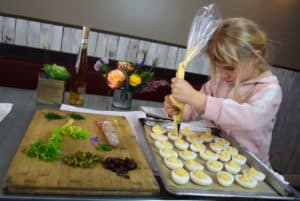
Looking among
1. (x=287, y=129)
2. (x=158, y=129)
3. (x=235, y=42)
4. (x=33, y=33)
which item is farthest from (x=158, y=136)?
(x=287, y=129)

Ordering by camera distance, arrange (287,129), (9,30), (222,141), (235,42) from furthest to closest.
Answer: (287,129) → (9,30) → (235,42) → (222,141)

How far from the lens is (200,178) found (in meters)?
0.87

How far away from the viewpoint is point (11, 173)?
73cm

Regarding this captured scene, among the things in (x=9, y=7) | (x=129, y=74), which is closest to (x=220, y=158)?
(x=129, y=74)

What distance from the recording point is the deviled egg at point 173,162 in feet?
3.07

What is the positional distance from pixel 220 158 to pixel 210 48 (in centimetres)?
50

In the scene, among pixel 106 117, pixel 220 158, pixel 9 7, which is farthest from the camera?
pixel 9 7

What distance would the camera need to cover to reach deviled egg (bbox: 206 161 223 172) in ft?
3.17

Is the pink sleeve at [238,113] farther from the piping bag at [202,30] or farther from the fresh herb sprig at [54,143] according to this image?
the fresh herb sprig at [54,143]

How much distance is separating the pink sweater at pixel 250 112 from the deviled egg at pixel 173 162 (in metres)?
0.32

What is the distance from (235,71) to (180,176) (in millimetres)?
696

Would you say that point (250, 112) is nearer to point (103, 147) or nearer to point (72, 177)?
point (103, 147)

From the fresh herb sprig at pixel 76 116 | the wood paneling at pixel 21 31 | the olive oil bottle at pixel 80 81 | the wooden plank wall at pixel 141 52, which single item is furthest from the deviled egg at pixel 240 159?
the wood paneling at pixel 21 31

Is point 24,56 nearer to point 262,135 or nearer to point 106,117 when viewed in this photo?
point 106,117
